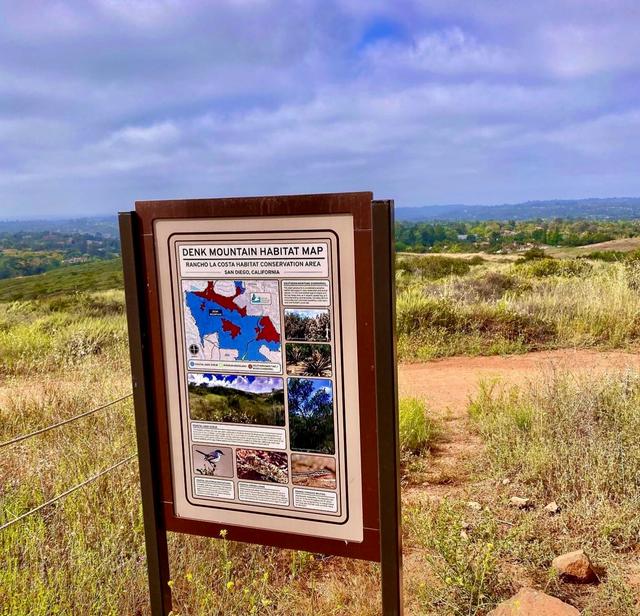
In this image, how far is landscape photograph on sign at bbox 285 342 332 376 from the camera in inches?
92.7

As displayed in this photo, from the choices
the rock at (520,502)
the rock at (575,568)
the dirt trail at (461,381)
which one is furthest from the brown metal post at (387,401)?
the dirt trail at (461,381)

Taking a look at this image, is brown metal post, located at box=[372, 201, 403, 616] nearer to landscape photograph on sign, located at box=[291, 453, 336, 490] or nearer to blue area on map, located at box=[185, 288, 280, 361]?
landscape photograph on sign, located at box=[291, 453, 336, 490]

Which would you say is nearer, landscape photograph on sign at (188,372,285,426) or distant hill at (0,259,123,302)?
→ landscape photograph on sign at (188,372,285,426)

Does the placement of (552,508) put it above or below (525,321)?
below

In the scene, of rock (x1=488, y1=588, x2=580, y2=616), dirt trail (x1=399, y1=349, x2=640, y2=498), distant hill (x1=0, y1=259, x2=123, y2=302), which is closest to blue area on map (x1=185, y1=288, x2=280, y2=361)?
rock (x1=488, y1=588, x2=580, y2=616)

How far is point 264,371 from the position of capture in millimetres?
2449

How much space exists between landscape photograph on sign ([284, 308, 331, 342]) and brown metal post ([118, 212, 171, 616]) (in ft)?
2.29

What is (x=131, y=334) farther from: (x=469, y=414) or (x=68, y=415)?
(x=469, y=414)

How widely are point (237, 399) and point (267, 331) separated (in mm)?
340

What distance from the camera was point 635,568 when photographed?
318cm

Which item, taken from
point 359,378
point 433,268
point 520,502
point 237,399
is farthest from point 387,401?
point 433,268

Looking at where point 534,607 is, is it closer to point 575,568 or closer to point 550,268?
point 575,568

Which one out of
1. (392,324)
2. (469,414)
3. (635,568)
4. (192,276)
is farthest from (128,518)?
(469,414)

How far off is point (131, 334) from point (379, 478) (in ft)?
4.12
